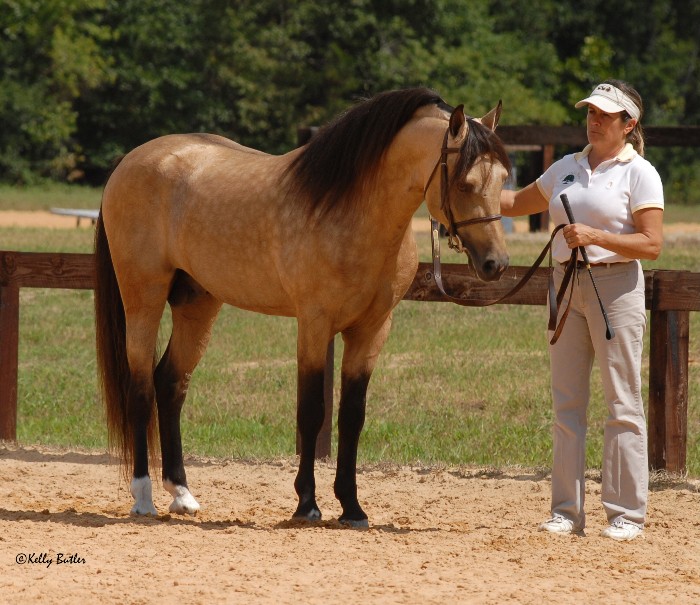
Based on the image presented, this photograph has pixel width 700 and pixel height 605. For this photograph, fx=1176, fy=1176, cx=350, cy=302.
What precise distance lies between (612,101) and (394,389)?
4171mm

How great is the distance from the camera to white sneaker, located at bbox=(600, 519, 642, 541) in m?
4.80

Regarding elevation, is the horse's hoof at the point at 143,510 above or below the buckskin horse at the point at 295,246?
below

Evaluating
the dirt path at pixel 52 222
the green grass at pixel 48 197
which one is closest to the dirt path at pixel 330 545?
the dirt path at pixel 52 222

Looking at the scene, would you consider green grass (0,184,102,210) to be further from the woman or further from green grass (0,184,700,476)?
the woman

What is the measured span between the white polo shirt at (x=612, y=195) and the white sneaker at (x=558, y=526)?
1112 mm

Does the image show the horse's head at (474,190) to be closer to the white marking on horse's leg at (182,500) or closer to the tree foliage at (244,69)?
the white marking on horse's leg at (182,500)

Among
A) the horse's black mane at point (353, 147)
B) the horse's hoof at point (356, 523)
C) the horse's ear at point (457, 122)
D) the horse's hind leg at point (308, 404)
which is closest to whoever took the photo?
the horse's ear at point (457, 122)

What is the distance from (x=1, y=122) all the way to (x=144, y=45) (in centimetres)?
490

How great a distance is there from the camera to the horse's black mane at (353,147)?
488 centimetres

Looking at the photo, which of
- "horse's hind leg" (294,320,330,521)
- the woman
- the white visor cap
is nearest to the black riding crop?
the woman

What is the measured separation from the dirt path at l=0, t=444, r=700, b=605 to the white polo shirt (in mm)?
1244

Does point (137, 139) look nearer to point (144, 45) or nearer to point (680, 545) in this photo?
point (144, 45)

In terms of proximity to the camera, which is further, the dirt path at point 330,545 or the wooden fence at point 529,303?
the wooden fence at point 529,303

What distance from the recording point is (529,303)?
21.0 ft
